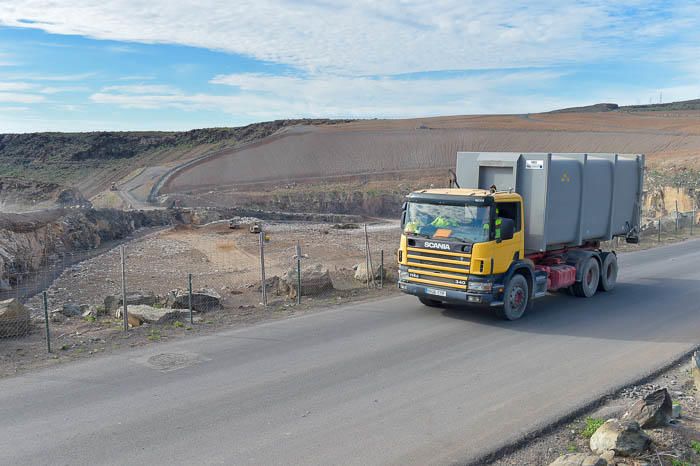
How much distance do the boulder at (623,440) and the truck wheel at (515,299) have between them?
5706 mm

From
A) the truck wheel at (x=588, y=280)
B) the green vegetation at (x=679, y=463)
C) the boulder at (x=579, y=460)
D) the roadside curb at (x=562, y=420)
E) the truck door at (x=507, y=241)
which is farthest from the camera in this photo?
the truck wheel at (x=588, y=280)

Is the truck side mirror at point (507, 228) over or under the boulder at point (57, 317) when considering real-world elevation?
over

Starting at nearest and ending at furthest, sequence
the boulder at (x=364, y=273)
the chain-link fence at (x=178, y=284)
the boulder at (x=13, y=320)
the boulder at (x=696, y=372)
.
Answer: the boulder at (x=696, y=372)
the boulder at (x=13, y=320)
the chain-link fence at (x=178, y=284)
the boulder at (x=364, y=273)

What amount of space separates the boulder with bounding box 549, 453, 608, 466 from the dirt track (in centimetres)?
5742

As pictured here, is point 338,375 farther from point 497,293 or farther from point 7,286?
point 7,286

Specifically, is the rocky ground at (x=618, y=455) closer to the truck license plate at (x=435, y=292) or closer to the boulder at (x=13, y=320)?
the truck license plate at (x=435, y=292)

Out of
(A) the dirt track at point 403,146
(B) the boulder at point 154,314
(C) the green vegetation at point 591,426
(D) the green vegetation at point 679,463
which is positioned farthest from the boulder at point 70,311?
(A) the dirt track at point 403,146

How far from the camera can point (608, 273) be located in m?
16.3

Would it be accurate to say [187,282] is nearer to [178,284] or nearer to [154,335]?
[178,284]

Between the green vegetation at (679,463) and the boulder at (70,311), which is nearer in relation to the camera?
the green vegetation at (679,463)

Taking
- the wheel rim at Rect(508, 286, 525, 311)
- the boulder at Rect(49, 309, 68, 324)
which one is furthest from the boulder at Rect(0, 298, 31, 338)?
the wheel rim at Rect(508, 286, 525, 311)

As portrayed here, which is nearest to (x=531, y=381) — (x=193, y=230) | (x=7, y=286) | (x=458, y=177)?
(x=458, y=177)

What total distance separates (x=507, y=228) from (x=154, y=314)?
7184 millimetres

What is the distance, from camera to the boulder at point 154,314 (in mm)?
12605
